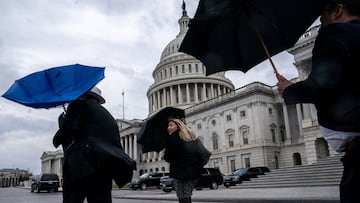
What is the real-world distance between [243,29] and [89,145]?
2005mm

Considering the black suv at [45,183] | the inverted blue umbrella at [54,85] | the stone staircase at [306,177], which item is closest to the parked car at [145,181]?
the black suv at [45,183]

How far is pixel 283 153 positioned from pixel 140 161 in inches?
1625

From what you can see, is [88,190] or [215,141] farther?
[215,141]

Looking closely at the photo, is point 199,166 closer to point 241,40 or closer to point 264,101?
point 241,40

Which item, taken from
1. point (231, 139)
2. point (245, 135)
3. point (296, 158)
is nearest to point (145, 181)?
point (245, 135)

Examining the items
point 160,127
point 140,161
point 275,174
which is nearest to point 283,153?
point 275,174

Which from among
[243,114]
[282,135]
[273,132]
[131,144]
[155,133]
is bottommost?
[155,133]

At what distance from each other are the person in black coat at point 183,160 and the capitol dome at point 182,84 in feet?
245

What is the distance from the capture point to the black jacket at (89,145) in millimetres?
3532

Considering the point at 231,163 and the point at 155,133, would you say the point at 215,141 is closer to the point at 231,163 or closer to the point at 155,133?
the point at 231,163

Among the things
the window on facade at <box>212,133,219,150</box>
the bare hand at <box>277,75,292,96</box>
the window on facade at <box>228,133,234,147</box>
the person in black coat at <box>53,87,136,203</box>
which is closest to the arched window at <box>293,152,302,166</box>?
the window on facade at <box>228,133,234,147</box>

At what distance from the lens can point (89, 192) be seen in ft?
11.7

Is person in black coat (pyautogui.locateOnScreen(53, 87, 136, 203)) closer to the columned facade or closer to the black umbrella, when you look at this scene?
the black umbrella

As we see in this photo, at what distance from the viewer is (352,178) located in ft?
7.35
